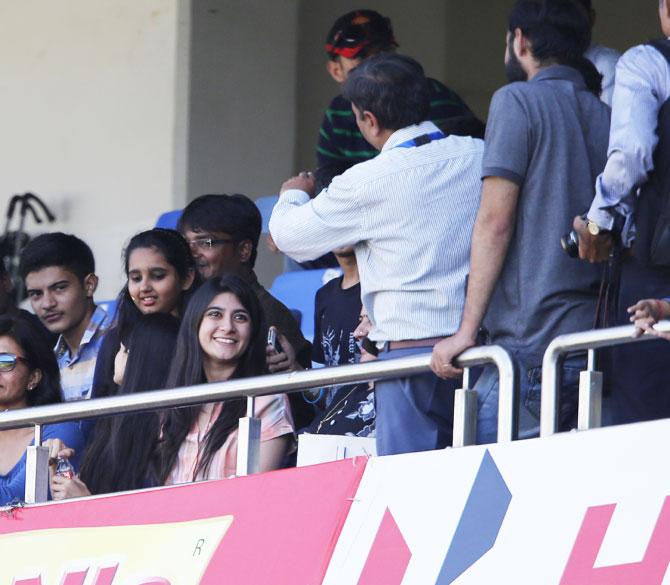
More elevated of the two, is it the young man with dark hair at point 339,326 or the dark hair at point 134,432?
the young man with dark hair at point 339,326

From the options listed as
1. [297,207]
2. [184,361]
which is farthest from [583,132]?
[184,361]

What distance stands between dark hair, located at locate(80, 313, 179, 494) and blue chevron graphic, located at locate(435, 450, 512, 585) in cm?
133

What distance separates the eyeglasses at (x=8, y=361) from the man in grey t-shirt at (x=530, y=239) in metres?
2.03

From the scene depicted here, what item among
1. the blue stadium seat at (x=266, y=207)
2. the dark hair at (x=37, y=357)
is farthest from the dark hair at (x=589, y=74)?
the blue stadium seat at (x=266, y=207)

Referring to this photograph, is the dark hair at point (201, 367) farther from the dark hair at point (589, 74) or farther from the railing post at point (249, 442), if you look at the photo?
the dark hair at point (589, 74)

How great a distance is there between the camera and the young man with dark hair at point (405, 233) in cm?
435

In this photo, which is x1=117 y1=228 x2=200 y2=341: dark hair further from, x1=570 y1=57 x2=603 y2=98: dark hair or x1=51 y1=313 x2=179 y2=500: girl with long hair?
x1=570 y1=57 x2=603 y2=98: dark hair

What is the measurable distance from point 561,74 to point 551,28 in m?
0.15

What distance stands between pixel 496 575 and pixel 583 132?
114 centimetres

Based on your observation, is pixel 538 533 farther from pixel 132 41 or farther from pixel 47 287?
pixel 132 41

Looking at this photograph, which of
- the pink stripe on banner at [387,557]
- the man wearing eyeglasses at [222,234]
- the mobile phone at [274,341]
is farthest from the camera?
the man wearing eyeglasses at [222,234]

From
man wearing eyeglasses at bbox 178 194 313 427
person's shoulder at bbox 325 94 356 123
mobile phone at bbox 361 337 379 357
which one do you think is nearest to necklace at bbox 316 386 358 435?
mobile phone at bbox 361 337 379 357

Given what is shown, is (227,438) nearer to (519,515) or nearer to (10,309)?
(519,515)

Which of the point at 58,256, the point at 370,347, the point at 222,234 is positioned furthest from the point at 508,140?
the point at 58,256
